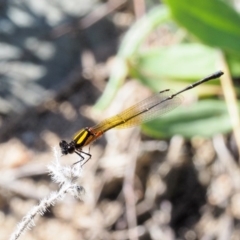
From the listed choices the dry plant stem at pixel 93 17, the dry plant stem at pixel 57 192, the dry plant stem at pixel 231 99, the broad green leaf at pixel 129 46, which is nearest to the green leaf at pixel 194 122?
the dry plant stem at pixel 231 99

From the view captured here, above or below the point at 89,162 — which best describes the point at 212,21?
above

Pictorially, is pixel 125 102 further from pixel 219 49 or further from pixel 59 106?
pixel 219 49

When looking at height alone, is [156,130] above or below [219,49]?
below

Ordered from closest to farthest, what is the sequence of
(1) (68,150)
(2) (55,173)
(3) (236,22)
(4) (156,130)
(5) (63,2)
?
(2) (55,173)
(1) (68,150)
(4) (156,130)
(3) (236,22)
(5) (63,2)

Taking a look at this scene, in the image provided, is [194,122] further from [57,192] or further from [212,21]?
[57,192]

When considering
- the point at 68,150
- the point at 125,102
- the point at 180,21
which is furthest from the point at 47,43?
the point at 68,150

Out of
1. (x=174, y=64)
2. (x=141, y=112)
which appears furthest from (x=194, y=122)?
(x=141, y=112)
